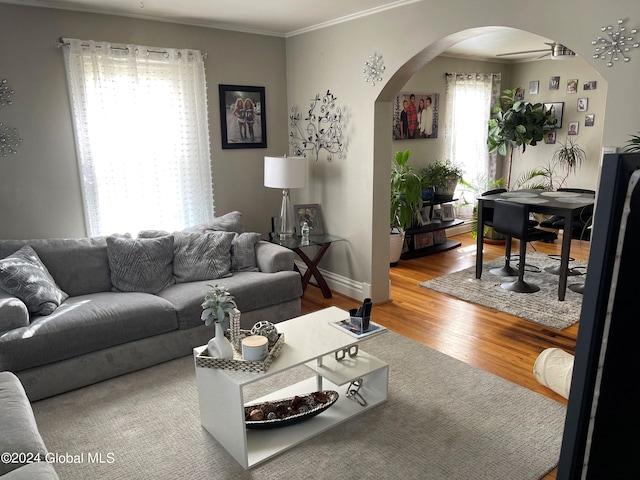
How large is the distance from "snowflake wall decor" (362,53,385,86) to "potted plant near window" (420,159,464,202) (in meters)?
2.57

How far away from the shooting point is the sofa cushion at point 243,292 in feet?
10.7

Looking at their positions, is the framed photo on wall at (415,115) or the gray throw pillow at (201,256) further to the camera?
the framed photo on wall at (415,115)

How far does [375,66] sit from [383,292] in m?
1.98

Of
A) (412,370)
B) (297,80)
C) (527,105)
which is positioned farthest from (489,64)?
(412,370)

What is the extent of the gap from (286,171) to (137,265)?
1499 millimetres

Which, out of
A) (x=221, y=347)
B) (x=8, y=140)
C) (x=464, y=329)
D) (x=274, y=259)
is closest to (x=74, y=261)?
(x=8, y=140)

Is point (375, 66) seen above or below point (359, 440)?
above

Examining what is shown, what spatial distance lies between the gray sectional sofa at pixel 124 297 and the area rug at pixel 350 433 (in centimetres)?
18

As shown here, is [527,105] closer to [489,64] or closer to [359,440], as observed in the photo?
[489,64]

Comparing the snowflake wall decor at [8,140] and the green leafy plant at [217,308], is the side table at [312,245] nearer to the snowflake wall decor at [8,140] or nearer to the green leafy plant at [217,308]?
the green leafy plant at [217,308]

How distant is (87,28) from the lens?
3.65m

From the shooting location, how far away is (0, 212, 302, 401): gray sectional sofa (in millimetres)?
2766

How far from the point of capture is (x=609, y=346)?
0.56 metres

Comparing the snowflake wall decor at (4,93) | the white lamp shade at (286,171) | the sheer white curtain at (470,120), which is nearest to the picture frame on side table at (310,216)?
the white lamp shade at (286,171)
